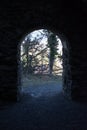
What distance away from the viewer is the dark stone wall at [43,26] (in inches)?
235

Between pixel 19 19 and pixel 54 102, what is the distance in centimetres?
194

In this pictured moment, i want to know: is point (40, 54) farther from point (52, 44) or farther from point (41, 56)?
point (52, 44)

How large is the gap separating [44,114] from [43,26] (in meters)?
1.99

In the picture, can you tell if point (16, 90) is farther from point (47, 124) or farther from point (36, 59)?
point (36, 59)

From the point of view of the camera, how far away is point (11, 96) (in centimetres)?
610

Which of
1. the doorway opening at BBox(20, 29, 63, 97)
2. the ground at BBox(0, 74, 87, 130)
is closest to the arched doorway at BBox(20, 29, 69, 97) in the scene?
the doorway opening at BBox(20, 29, 63, 97)

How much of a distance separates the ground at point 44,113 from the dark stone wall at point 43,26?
428 mm

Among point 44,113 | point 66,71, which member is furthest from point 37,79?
point 44,113

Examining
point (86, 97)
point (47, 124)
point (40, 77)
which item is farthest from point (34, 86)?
point (47, 124)

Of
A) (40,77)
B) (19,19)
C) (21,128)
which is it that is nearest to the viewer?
(21,128)

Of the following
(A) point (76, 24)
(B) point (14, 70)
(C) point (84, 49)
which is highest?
(A) point (76, 24)

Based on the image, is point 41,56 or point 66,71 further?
point 41,56

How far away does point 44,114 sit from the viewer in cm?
510

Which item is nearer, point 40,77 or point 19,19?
point 19,19
